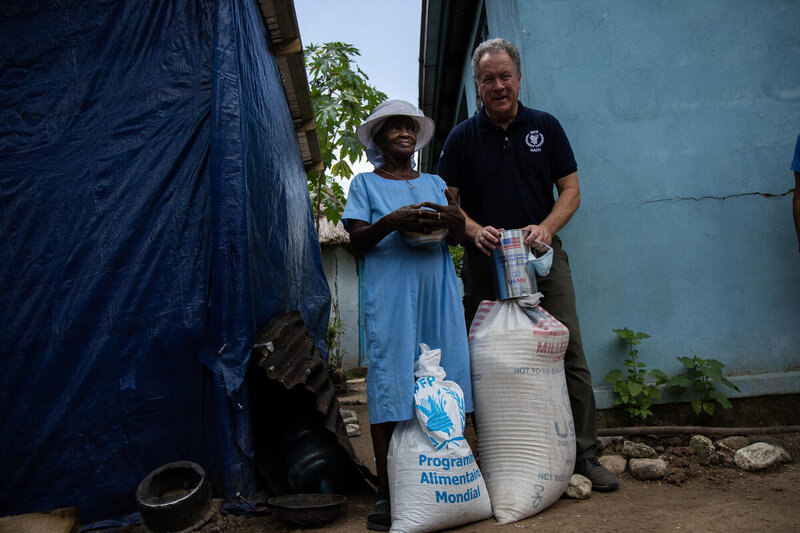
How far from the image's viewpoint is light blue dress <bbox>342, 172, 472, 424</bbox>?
2.06 m

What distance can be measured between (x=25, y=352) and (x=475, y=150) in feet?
7.69

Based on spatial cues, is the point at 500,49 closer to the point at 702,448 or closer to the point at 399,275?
the point at 399,275

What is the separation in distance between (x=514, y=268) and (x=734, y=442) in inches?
64.9

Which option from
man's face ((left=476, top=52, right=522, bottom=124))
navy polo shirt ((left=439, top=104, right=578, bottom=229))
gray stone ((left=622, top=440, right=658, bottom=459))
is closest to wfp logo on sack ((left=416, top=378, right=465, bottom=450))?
navy polo shirt ((left=439, top=104, right=578, bottom=229))

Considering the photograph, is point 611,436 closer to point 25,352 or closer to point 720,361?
point 720,361

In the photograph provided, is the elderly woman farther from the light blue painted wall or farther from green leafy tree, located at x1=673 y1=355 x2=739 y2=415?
green leafy tree, located at x1=673 y1=355 x2=739 y2=415

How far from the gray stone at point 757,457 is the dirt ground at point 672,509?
0.11 ft

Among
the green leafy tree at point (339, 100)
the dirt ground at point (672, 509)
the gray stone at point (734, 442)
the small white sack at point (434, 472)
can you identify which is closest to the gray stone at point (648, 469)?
the dirt ground at point (672, 509)

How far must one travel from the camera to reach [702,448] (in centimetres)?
257

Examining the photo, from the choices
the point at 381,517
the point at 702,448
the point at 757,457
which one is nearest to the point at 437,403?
the point at 381,517

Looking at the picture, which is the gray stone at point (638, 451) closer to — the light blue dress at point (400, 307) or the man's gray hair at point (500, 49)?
the light blue dress at point (400, 307)

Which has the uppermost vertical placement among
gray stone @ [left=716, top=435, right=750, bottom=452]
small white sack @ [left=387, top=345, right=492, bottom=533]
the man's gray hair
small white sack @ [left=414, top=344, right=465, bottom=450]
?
the man's gray hair

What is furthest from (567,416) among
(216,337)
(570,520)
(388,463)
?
(216,337)

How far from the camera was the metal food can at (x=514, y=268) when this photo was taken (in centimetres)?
→ 222
